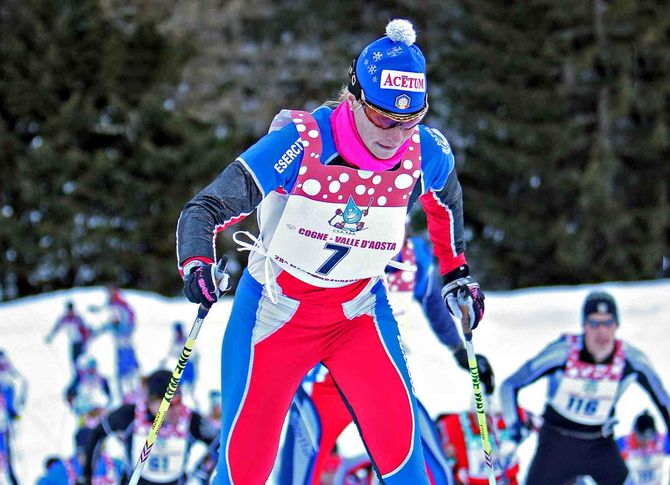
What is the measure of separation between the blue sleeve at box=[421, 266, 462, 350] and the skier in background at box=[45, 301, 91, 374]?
862cm

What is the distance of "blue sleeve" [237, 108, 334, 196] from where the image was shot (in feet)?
11.2

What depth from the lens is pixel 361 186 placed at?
3.56m

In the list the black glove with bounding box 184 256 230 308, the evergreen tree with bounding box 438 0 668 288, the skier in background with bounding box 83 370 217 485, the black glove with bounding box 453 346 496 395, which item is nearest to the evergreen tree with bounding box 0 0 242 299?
the evergreen tree with bounding box 438 0 668 288

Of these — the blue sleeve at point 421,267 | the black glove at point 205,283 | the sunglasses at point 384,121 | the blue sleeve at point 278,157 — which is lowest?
the black glove at point 205,283

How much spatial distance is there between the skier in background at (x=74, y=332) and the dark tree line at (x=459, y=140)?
6.80 metres

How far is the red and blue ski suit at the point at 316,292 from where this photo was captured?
11.6ft

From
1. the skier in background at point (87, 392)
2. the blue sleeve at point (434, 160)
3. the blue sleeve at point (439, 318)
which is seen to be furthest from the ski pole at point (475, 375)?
the skier in background at point (87, 392)

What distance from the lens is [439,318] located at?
5.35 meters

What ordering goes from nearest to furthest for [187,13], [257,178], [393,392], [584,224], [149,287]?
[257,178]
[393,392]
[584,224]
[149,287]
[187,13]

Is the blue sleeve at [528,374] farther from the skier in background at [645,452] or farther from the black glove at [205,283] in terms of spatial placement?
the black glove at [205,283]

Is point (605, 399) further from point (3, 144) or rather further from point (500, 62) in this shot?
point (3, 144)

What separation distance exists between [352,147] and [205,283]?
0.69 metres

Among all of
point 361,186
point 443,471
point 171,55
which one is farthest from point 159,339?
point 361,186

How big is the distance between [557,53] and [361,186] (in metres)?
17.1
